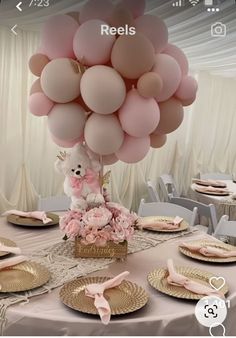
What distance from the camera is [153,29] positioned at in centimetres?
93

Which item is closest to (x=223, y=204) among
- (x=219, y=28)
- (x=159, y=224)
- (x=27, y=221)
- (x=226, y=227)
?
(x=226, y=227)

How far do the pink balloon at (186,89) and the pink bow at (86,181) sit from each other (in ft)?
1.04

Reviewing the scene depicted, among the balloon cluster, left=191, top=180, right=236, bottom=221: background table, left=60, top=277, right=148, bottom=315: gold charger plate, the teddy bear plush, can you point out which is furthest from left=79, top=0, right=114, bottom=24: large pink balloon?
left=191, top=180, right=236, bottom=221: background table

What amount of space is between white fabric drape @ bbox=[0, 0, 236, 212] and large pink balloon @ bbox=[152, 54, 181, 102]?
0.09m

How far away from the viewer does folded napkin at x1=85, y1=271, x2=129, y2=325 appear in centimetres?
75

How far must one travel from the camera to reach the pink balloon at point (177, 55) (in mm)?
1028

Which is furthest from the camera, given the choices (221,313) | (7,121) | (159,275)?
(7,121)

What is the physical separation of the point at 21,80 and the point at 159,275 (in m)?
1.26

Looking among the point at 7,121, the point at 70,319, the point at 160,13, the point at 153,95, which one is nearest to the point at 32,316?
the point at 70,319

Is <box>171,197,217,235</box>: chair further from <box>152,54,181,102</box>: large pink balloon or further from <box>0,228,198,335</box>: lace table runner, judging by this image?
<box>152,54,181,102</box>: large pink balloon

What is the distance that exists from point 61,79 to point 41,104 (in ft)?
0.36

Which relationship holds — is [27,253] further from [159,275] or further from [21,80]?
[21,80]

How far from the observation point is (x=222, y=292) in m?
0.85

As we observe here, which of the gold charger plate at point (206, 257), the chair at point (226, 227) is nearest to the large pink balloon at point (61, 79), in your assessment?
the gold charger plate at point (206, 257)
